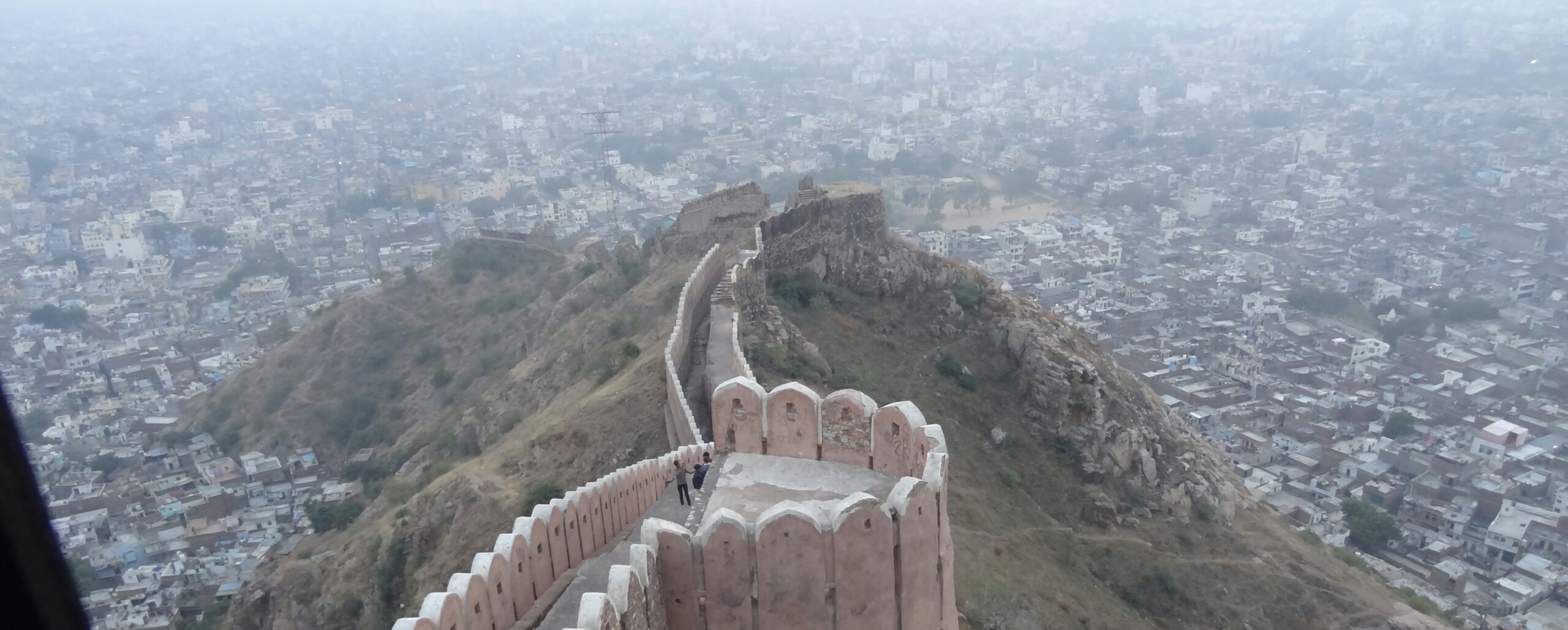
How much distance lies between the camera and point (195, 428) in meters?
36.0

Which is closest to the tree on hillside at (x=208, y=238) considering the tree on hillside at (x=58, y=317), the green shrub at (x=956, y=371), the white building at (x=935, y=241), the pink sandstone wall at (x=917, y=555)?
the tree on hillside at (x=58, y=317)

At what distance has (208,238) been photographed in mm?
63781

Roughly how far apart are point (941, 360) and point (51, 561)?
23122 millimetres

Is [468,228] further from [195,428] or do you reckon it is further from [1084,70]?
[1084,70]

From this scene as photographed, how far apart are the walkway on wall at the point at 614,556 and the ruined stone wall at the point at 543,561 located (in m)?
0.10

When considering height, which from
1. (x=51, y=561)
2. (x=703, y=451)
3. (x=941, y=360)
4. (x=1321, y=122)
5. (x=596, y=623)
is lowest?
(x=1321, y=122)

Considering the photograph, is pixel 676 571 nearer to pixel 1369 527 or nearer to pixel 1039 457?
pixel 1039 457

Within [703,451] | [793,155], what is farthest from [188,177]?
[703,451]

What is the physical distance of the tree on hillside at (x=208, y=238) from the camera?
63.6 metres

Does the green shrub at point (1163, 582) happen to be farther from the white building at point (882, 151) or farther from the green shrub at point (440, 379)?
the white building at point (882, 151)

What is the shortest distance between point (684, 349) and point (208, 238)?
186 feet

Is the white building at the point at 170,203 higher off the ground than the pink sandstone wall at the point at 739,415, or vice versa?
the pink sandstone wall at the point at 739,415

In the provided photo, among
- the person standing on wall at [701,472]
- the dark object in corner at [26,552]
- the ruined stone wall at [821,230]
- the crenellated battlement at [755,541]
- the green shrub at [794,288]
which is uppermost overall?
the dark object in corner at [26,552]

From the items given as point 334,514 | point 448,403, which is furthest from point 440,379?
point 334,514
